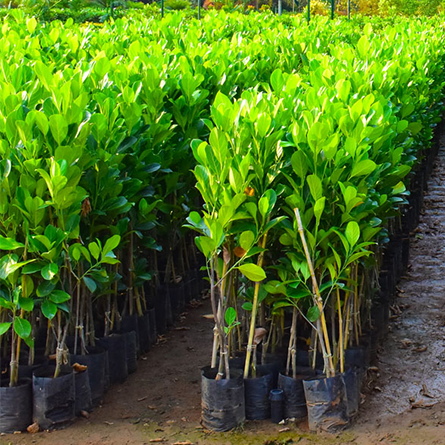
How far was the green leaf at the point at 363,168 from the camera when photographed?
3408 millimetres

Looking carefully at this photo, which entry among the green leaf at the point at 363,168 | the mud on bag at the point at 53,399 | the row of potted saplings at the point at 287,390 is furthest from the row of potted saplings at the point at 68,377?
the green leaf at the point at 363,168

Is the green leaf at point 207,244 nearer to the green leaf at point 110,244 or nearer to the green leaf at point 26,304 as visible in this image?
the green leaf at point 110,244

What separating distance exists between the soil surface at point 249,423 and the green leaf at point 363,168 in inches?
48.0

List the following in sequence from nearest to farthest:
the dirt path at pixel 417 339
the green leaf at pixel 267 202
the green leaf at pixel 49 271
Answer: the green leaf at pixel 49 271 → the green leaf at pixel 267 202 → the dirt path at pixel 417 339

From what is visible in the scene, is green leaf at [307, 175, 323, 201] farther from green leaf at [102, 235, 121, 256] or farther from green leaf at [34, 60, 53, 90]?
green leaf at [34, 60, 53, 90]

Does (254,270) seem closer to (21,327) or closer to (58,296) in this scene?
(58,296)

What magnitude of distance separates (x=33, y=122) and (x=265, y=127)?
1099 mm

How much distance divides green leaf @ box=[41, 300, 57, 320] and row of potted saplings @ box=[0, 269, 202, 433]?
0.30m

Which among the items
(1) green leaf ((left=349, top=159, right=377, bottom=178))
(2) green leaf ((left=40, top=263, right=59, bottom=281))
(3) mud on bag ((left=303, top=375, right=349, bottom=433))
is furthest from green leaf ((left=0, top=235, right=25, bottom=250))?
(1) green leaf ((left=349, top=159, right=377, bottom=178))

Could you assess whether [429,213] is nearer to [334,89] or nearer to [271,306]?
[334,89]

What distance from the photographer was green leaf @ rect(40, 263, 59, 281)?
125 inches

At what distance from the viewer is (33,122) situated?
11.2 feet

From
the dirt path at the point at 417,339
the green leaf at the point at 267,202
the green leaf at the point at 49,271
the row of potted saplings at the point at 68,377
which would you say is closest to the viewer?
the green leaf at the point at 49,271

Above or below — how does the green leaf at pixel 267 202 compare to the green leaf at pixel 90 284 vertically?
above
